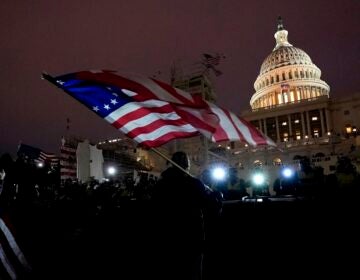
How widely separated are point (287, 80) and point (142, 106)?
9161 cm

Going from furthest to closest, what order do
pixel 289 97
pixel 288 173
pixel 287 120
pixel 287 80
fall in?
pixel 287 80 → pixel 289 97 → pixel 287 120 → pixel 288 173

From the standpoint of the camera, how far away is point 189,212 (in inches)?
135

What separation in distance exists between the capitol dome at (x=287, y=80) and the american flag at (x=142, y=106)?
84.3m

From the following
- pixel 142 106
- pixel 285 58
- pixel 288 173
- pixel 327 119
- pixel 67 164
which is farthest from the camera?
pixel 285 58

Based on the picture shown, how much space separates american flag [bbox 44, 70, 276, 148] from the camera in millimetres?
4680

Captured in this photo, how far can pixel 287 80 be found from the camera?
296ft

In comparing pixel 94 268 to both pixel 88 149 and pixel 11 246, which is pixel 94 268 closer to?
pixel 11 246

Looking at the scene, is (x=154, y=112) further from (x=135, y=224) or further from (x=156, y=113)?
(x=135, y=224)

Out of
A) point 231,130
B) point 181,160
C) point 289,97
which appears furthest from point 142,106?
point 289,97

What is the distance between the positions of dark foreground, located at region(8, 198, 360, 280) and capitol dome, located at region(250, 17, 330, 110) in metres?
83.9

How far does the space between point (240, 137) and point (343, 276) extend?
2.89 metres

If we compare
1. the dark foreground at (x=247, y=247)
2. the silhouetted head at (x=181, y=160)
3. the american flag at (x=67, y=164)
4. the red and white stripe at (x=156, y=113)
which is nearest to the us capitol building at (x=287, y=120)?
the american flag at (x=67, y=164)

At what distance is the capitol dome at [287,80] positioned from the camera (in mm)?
89438

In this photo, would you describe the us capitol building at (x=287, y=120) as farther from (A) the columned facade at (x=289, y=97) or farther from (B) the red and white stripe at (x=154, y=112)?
(B) the red and white stripe at (x=154, y=112)
